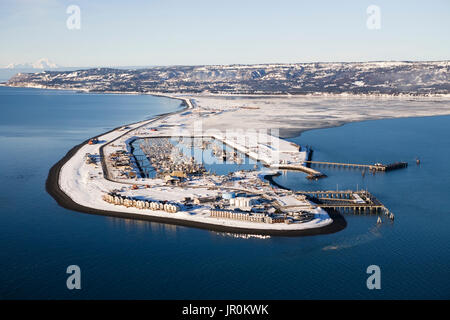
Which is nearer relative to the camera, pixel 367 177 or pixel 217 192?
pixel 217 192

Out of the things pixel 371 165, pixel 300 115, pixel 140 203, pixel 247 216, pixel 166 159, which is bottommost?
pixel 247 216

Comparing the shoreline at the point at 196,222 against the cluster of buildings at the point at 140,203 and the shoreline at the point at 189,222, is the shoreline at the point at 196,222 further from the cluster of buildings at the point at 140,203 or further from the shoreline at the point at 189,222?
the cluster of buildings at the point at 140,203

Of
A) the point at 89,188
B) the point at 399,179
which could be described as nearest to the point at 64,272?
the point at 89,188

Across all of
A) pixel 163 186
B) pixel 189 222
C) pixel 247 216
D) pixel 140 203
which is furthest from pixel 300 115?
pixel 189 222

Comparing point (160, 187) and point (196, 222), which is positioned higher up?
point (160, 187)

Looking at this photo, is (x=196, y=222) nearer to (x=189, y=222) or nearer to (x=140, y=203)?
(x=189, y=222)

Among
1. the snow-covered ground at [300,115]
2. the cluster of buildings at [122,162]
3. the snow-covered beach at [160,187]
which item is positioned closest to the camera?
the snow-covered beach at [160,187]

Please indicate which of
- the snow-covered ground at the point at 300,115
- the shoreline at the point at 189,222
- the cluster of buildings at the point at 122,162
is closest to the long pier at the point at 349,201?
the shoreline at the point at 189,222

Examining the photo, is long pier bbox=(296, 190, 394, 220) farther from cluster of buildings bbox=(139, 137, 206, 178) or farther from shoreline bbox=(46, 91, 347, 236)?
cluster of buildings bbox=(139, 137, 206, 178)

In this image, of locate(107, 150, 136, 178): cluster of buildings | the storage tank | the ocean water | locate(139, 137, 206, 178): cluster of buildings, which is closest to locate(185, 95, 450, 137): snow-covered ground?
locate(139, 137, 206, 178): cluster of buildings
